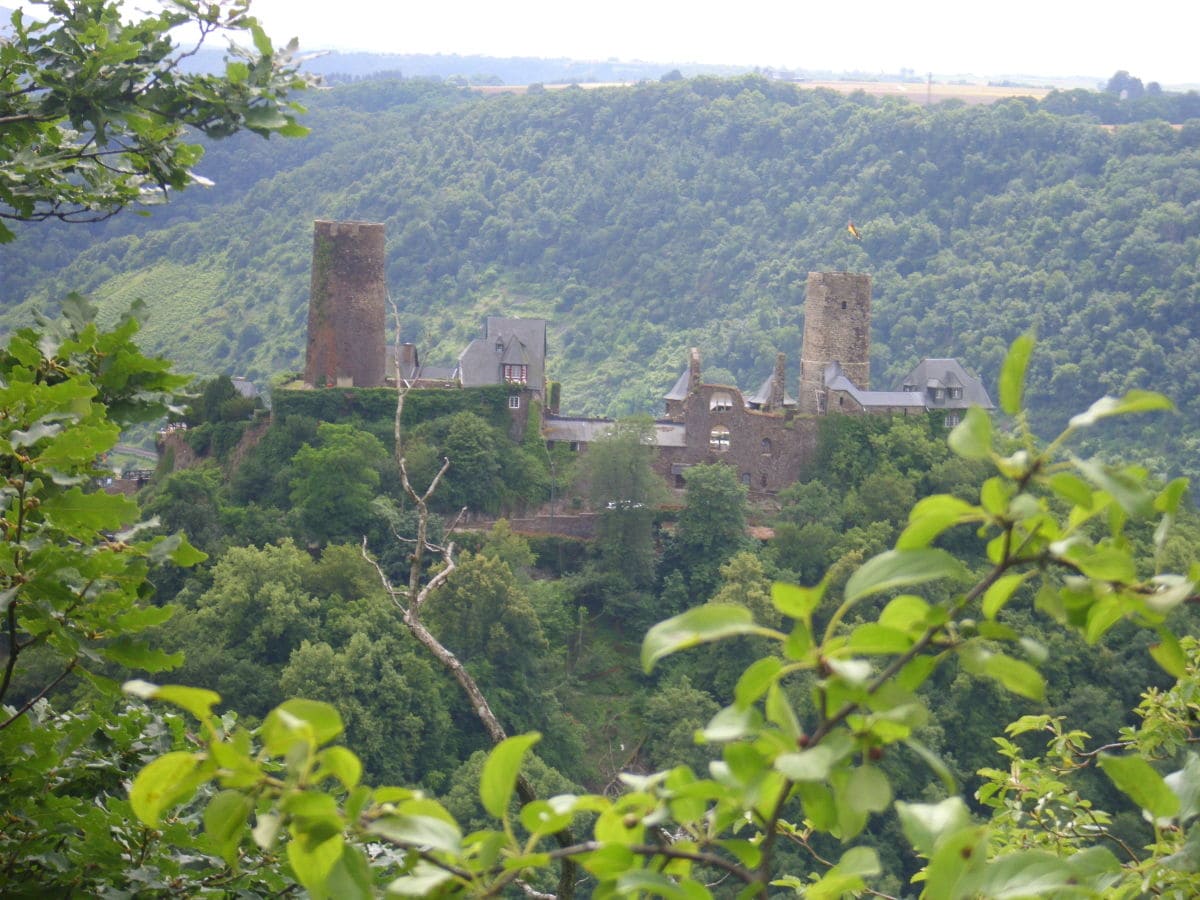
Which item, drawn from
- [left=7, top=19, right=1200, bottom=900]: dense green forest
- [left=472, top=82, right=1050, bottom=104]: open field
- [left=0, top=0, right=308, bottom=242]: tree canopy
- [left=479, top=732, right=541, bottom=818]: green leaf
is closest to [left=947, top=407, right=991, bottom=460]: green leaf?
[left=7, top=19, right=1200, bottom=900]: dense green forest

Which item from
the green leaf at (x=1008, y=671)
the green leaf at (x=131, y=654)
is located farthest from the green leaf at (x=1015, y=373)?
the green leaf at (x=131, y=654)

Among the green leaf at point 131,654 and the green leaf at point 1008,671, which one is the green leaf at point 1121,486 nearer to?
the green leaf at point 1008,671

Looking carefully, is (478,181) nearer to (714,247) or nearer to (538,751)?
(714,247)

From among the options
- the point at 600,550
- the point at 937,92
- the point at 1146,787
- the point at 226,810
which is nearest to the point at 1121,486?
the point at 1146,787

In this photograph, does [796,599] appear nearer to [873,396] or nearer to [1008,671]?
[1008,671]

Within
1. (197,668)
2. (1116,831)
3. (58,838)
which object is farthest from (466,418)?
(58,838)

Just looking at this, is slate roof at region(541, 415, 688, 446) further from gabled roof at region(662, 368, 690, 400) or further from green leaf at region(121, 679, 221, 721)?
green leaf at region(121, 679, 221, 721)

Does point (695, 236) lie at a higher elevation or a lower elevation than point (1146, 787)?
lower
